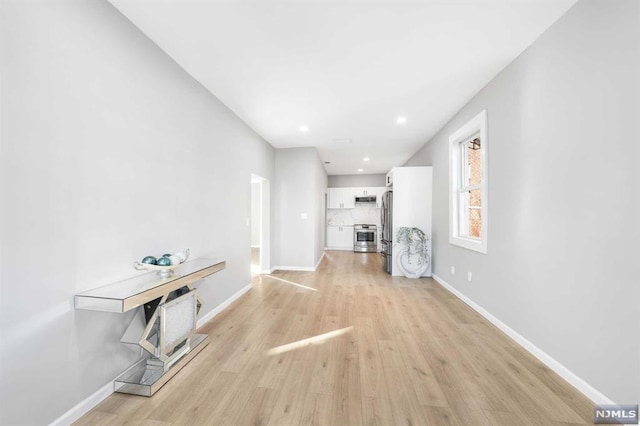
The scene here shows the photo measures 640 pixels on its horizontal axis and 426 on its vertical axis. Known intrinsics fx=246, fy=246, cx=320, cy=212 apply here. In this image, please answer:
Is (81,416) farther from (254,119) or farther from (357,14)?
(254,119)

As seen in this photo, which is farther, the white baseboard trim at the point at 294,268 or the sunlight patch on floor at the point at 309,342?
the white baseboard trim at the point at 294,268

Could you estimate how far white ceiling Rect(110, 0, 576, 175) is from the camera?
175 cm

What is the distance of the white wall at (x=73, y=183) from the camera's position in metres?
1.20

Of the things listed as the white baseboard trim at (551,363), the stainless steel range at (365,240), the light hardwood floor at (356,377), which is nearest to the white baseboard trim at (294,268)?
the light hardwood floor at (356,377)

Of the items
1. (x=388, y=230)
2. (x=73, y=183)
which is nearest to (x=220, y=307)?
(x=73, y=183)

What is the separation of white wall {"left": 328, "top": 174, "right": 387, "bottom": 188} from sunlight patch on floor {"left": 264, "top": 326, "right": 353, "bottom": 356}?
669 centimetres

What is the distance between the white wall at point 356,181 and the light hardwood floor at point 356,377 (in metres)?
6.04

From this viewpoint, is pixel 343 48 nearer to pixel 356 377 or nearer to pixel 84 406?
pixel 356 377

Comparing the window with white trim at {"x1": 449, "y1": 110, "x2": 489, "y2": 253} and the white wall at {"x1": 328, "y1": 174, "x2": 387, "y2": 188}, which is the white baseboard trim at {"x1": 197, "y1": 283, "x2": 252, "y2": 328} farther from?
the white wall at {"x1": 328, "y1": 174, "x2": 387, "y2": 188}

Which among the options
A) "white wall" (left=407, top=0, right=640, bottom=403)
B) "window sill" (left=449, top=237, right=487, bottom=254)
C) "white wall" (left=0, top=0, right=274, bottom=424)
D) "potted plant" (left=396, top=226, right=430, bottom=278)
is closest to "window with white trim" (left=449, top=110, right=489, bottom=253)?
"window sill" (left=449, top=237, right=487, bottom=254)

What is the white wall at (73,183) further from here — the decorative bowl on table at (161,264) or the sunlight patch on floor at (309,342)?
the sunlight patch on floor at (309,342)

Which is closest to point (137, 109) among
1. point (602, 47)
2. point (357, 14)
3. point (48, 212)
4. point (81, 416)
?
point (48, 212)

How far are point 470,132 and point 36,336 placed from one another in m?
4.30

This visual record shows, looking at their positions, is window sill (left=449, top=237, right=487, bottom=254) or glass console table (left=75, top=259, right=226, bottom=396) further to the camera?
window sill (left=449, top=237, right=487, bottom=254)
